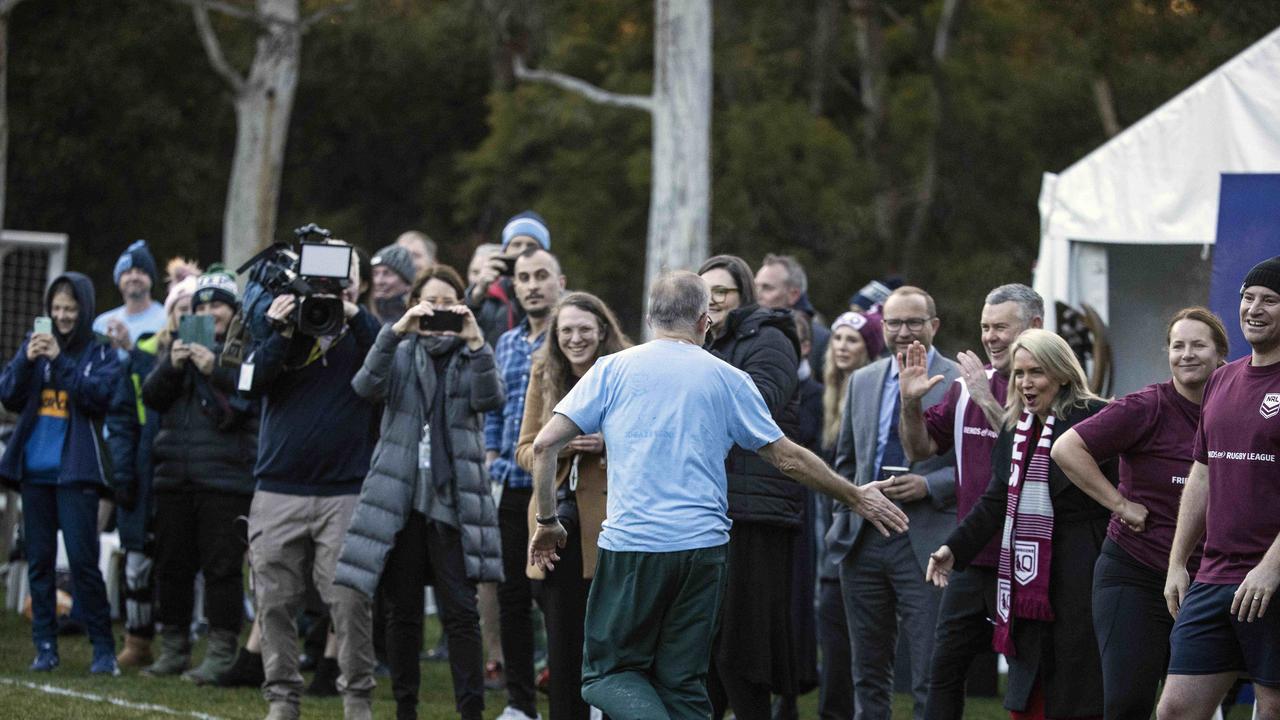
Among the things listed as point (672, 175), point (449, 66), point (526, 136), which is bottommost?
point (672, 175)

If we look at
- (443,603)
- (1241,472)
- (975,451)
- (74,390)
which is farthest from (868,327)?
(74,390)

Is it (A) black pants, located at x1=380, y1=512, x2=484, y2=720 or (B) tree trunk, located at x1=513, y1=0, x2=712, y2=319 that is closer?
(A) black pants, located at x1=380, y1=512, x2=484, y2=720

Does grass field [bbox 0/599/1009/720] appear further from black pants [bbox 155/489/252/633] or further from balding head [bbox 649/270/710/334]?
balding head [bbox 649/270/710/334]

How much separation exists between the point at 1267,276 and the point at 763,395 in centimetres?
216

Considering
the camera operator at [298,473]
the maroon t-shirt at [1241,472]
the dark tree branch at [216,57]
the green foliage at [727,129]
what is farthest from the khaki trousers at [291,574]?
the green foliage at [727,129]

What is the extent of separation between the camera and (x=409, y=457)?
7090 millimetres

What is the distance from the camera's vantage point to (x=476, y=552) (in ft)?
23.2

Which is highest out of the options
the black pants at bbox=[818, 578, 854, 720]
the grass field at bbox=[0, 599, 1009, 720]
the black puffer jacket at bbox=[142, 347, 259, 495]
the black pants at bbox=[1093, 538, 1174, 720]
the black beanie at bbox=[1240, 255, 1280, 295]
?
the black beanie at bbox=[1240, 255, 1280, 295]

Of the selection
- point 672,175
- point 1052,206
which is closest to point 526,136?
point 672,175

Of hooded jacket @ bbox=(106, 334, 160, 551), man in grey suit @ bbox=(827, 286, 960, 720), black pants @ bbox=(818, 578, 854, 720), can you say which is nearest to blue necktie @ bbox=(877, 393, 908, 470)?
man in grey suit @ bbox=(827, 286, 960, 720)

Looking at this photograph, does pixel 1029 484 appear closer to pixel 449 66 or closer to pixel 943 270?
pixel 943 270

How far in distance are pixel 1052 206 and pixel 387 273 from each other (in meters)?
4.25

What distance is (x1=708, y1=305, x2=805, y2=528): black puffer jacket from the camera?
661cm

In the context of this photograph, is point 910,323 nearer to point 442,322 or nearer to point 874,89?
point 442,322
